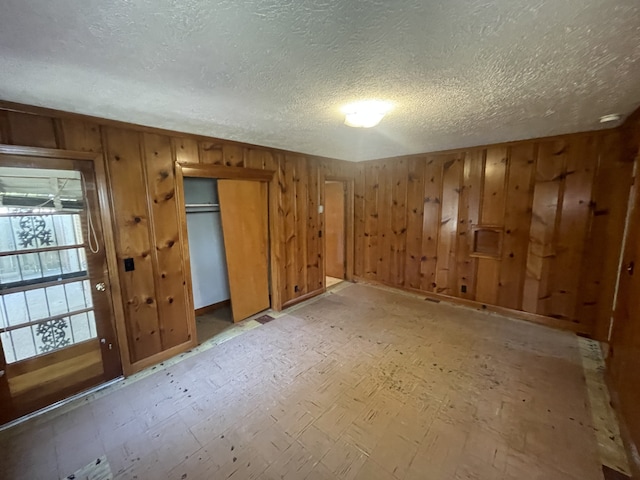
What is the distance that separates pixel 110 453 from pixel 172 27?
98.7 inches

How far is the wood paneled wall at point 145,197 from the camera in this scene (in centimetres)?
200

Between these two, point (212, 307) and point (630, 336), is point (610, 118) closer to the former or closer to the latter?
point (630, 336)

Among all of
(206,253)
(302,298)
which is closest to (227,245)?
(206,253)

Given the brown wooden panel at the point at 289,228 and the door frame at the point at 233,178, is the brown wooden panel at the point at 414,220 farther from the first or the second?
the door frame at the point at 233,178

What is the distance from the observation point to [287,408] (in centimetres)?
204

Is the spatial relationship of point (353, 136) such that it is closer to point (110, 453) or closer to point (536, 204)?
point (536, 204)

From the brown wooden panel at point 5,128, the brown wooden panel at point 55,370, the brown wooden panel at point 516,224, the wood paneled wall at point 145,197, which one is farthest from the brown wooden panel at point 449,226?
the brown wooden panel at point 5,128

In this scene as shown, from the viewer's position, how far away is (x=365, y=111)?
2027 millimetres

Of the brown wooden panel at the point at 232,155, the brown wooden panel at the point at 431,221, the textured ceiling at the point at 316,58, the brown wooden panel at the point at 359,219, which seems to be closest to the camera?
the textured ceiling at the point at 316,58

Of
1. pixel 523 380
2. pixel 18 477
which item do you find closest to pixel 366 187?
pixel 523 380

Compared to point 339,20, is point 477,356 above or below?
below

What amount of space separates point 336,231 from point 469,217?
243cm

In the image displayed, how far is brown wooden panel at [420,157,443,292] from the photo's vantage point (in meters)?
4.03

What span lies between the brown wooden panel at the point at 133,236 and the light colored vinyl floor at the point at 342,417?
407mm
